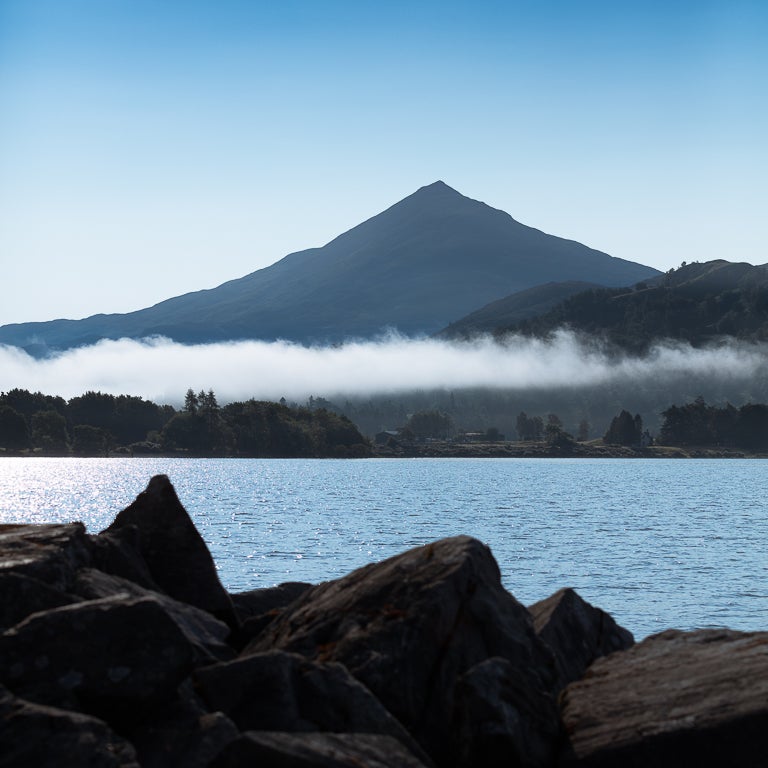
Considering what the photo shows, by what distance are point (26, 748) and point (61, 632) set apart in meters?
1.81

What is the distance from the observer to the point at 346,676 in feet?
46.7

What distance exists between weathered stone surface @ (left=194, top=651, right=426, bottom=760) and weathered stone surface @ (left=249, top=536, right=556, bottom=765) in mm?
1246

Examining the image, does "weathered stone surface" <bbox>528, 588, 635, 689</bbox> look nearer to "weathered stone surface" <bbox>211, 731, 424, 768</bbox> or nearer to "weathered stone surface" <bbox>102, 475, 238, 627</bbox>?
"weathered stone surface" <bbox>102, 475, 238, 627</bbox>

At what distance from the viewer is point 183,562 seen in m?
20.5

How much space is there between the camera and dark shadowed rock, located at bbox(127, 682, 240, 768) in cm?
1234

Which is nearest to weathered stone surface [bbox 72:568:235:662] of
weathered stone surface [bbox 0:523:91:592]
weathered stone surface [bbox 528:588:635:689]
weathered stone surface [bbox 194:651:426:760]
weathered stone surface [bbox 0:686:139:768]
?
weathered stone surface [bbox 0:523:91:592]

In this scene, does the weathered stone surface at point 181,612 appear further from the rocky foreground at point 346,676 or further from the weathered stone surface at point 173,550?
the weathered stone surface at point 173,550

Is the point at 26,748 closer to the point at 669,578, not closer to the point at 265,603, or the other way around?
the point at 265,603

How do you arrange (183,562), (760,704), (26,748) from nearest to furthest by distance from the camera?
(26,748) → (760,704) → (183,562)

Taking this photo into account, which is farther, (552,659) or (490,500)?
(490,500)

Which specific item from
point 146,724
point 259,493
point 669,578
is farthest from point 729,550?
point 259,493

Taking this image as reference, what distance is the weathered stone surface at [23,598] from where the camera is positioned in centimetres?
1444

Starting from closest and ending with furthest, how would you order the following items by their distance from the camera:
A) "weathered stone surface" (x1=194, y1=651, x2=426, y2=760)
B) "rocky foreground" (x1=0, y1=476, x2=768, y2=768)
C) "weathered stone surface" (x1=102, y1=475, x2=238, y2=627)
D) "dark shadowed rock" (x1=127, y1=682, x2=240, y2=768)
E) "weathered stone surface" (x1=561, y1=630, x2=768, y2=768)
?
"dark shadowed rock" (x1=127, y1=682, x2=240, y2=768) < "rocky foreground" (x1=0, y1=476, x2=768, y2=768) < "weathered stone surface" (x1=194, y1=651, x2=426, y2=760) < "weathered stone surface" (x1=561, y1=630, x2=768, y2=768) < "weathered stone surface" (x1=102, y1=475, x2=238, y2=627)

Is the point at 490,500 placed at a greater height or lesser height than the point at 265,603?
lesser
